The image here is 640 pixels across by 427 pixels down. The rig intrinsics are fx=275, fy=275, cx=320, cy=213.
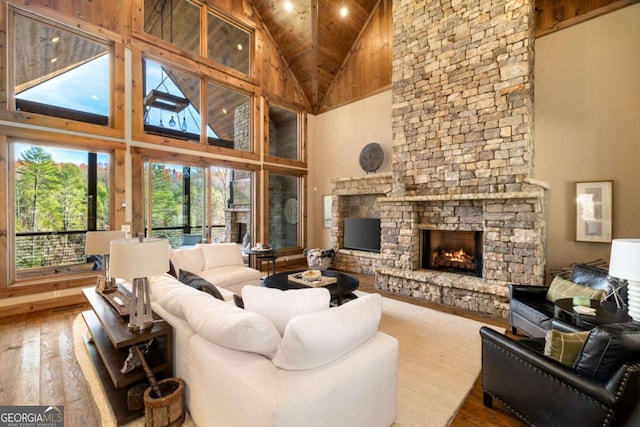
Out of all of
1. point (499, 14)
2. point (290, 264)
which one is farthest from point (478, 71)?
point (290, 264)

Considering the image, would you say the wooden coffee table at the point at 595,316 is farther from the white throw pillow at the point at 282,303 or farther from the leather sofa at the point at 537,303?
the white throw pillow at the point at 282,303


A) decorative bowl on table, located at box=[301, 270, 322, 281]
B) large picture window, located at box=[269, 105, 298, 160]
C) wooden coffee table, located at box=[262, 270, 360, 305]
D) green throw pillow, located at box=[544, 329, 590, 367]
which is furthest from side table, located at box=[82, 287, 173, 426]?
large picture window, located at box=[269, 105, 298, 160]

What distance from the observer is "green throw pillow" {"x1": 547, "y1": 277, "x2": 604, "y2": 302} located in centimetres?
274

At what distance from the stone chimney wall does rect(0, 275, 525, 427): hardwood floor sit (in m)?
2.30

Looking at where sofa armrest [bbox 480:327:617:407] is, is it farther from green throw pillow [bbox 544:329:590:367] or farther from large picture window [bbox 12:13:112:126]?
large picture window [bbox 12:13:112:126]

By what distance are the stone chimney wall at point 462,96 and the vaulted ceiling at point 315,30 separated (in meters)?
1.60

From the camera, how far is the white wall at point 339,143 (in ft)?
20.9

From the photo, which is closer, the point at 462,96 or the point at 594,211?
the point at 594,211

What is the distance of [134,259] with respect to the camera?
5.80 ft

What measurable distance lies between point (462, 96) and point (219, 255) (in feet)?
15.6

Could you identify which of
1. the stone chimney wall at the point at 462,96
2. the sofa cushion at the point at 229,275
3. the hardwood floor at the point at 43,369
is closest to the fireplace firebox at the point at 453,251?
the stone chimney wall at the point at 462,96

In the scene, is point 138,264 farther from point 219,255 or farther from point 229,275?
point 219,255

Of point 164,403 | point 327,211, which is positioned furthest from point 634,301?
point 327,211

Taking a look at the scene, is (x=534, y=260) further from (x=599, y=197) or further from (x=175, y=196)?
(x=175, y=196)
